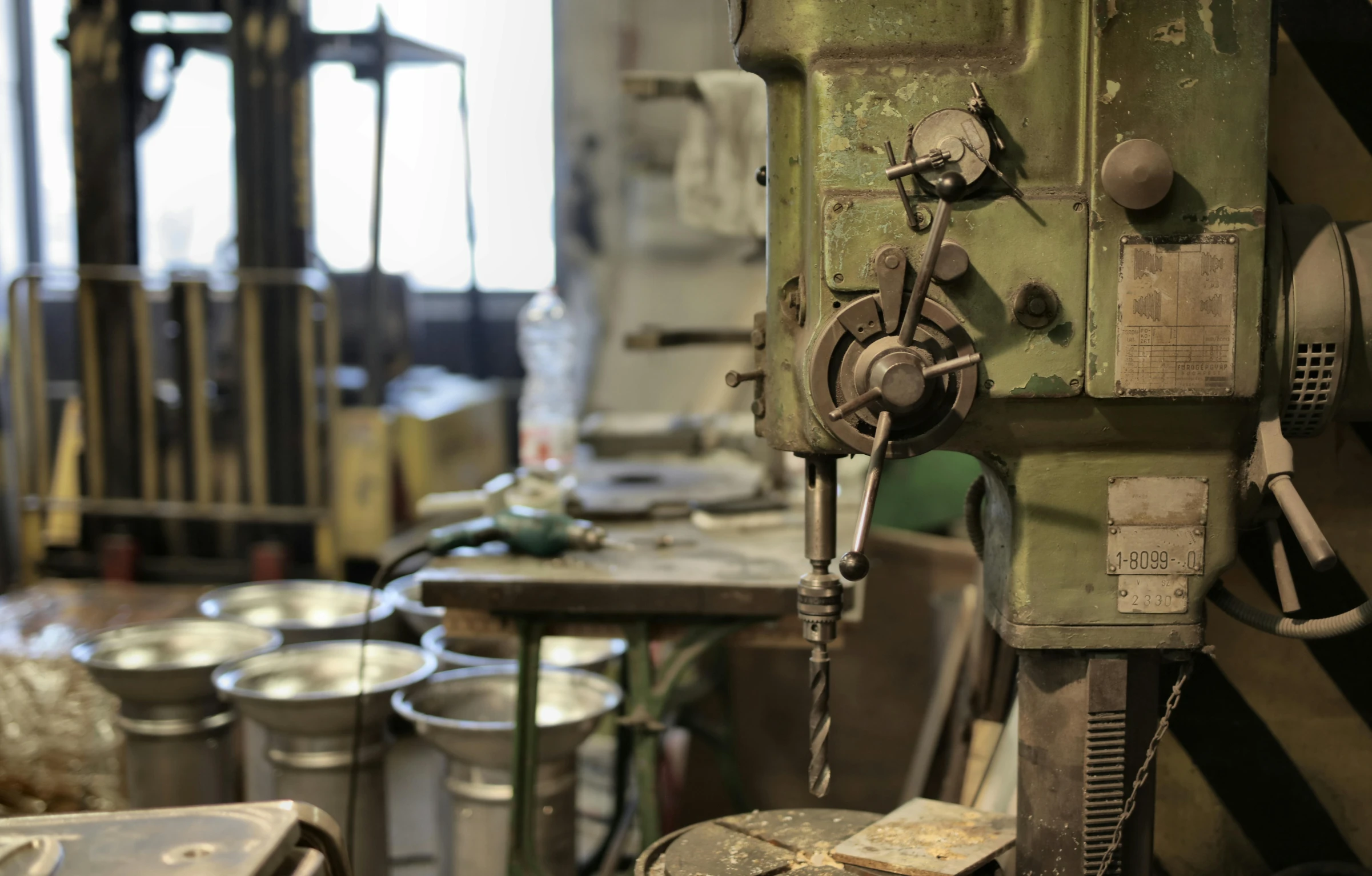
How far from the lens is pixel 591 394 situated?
16.2 ft

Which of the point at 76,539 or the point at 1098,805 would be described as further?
the point at 76,539

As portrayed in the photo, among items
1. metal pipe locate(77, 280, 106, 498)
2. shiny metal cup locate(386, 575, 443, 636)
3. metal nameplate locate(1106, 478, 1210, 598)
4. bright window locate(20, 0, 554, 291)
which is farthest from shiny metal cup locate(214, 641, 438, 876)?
bright window locate(20, 0, 554, 291)

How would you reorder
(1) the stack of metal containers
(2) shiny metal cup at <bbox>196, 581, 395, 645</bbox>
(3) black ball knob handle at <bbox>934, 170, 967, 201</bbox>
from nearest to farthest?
(3) black ball knob handle at <bbox>934, 170, 967, 201</bbox>
(1) the stack of metal containers
(2) shiny metal cup at <bbox>196, 581, 395, 645</bbox>

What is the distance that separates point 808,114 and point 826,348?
200 mm

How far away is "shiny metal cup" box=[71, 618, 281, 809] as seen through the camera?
2.23 m

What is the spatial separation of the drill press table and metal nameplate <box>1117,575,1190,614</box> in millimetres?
718

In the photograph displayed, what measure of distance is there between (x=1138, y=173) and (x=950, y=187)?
0.17m

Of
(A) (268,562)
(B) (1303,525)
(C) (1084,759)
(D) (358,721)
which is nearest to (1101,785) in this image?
(C) (1084,759)

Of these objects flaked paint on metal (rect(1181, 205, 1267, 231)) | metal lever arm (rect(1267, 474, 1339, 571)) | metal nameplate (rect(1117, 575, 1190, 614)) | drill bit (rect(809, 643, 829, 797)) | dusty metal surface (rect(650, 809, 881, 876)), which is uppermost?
flaked paint on metal (rect(1181, 205, 1267, 231))

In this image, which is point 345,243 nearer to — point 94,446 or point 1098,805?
point 94,446

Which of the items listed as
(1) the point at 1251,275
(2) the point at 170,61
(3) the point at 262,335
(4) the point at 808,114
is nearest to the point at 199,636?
(3) the point at 262,335

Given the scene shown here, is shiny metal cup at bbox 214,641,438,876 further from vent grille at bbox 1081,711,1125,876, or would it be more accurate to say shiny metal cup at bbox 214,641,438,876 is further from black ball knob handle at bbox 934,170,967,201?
black ball knob handle at bbox 934,170,967,201

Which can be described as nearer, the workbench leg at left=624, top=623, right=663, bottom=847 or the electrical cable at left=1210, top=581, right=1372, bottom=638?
the electrical cable at left=1210, top=581, right=1372, bottom=638

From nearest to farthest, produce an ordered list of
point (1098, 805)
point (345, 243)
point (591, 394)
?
point (1098, 805), point (591, 394), point (345, 243)
